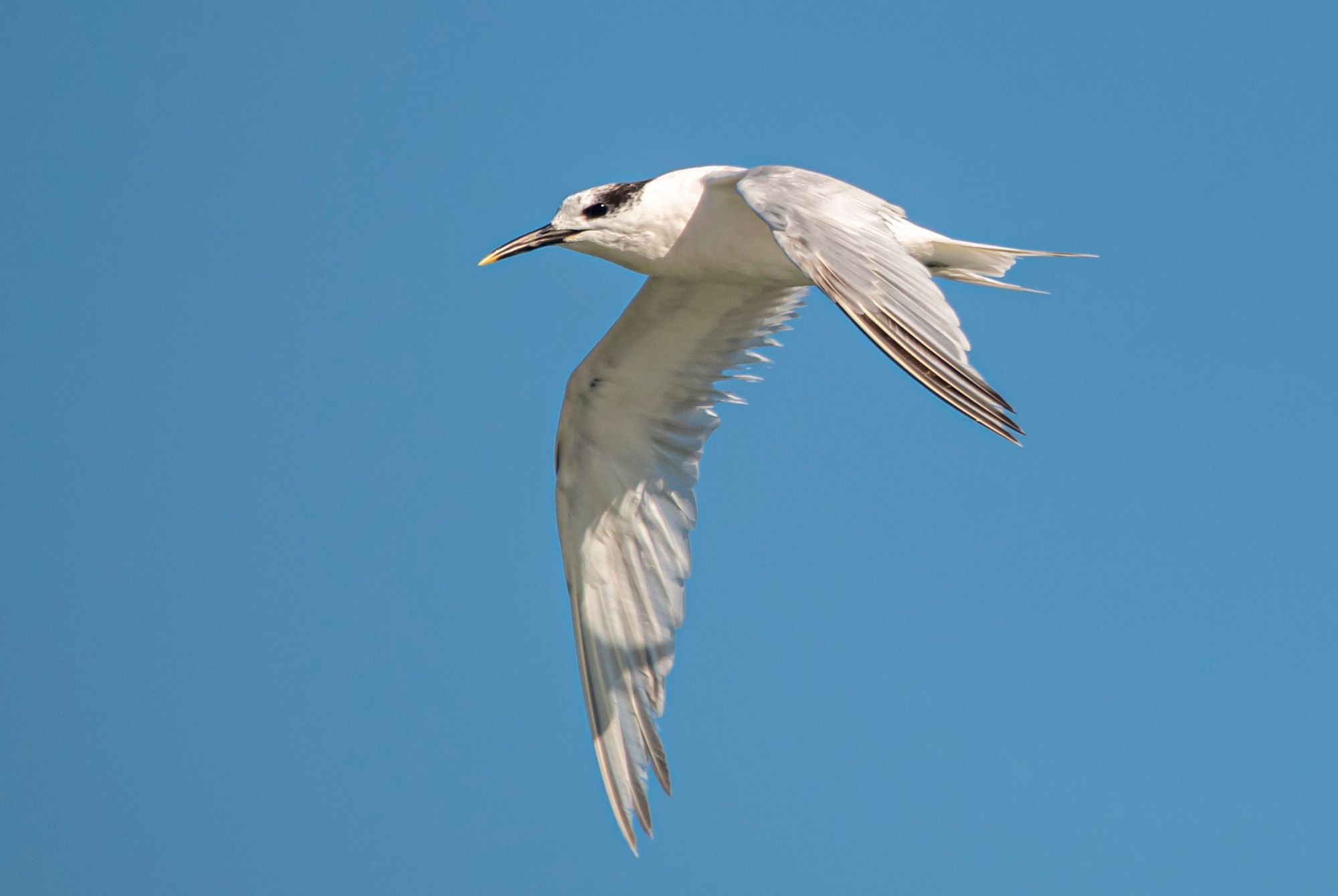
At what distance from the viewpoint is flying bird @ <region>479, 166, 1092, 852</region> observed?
856 cm

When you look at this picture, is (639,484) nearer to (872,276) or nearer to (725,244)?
(725,244)

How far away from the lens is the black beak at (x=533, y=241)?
8.43 m

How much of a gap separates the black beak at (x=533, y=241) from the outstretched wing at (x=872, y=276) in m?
1.13

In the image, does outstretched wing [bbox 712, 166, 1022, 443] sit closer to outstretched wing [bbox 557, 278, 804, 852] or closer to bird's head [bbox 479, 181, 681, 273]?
bird's head [bbox 479, 181, 681, 273]

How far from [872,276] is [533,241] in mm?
2311

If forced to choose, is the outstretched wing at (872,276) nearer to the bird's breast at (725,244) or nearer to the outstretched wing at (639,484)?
the bird's breast at (725,244)

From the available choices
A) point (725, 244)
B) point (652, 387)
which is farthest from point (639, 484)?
point (725, 244)

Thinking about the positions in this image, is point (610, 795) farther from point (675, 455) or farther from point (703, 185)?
point (703, 185)

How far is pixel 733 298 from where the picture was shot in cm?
952

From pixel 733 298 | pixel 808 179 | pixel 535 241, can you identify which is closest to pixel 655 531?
pixel 733 298

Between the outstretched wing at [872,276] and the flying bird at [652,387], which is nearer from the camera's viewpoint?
the outstretched wing at [872,276]

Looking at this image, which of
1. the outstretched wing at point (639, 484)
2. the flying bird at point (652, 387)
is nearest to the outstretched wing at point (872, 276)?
the flying bird at point (652, 387)

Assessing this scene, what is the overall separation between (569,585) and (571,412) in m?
1.12

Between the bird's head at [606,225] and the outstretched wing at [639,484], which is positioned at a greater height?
the bird's head at [606,225]
